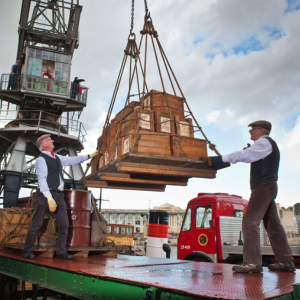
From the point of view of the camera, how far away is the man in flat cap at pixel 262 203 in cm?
406

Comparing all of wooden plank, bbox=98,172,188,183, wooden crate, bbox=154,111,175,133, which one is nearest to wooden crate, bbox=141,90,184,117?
wooden crate, bbox=154,111,175,133

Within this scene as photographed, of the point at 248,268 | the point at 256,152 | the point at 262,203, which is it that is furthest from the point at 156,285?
the point at 256,152

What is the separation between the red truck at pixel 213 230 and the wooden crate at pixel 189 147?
255 cm

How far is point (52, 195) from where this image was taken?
5.54 m

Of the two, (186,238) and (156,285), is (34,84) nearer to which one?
(186,238)

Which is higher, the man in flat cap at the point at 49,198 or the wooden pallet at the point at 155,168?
the wooden pallet at the point at 155,168

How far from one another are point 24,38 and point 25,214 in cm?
2160

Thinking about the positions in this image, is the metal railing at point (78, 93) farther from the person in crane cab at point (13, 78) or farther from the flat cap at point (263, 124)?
the flat cap at point (263, 124)

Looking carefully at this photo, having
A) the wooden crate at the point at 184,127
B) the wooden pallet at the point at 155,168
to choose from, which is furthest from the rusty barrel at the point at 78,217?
the wooden crate at the point at 184,127

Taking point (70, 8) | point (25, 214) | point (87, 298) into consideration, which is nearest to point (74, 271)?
point (87, 298)

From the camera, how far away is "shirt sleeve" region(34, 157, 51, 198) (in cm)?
529

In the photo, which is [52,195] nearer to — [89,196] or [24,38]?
[89,196]

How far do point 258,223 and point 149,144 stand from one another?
103 inches

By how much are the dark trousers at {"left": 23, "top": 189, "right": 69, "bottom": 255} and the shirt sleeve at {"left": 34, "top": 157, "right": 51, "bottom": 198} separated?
6.5 inches
